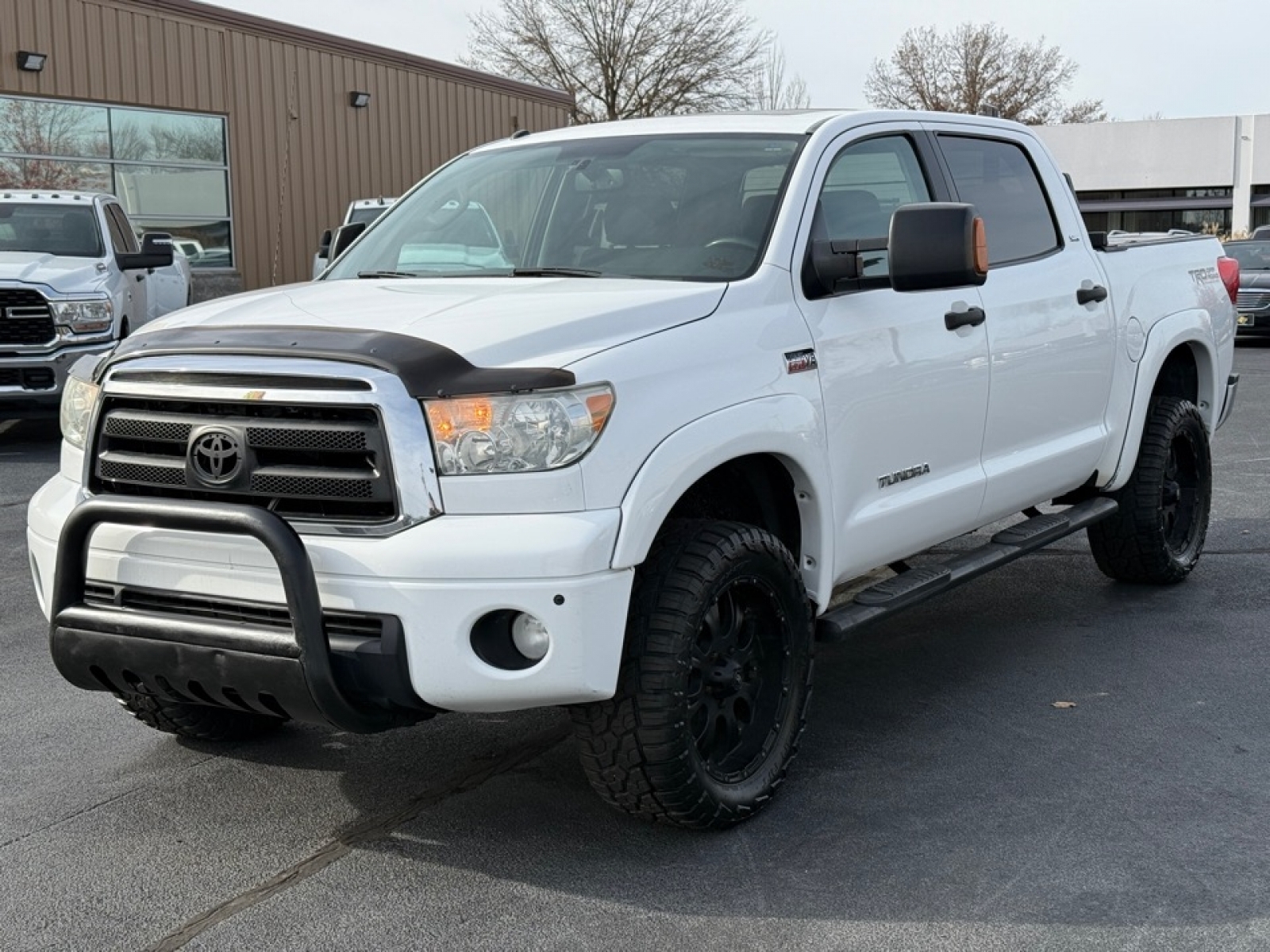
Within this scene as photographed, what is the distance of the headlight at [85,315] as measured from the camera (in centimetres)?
1168

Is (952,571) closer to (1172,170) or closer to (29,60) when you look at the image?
(29,60)

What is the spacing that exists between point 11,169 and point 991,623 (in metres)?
16.1

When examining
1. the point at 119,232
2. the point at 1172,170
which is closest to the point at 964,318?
the point at 119,232

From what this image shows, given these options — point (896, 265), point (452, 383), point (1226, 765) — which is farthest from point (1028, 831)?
point (452, 383)

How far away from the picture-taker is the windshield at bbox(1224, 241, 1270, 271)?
21.2 meters

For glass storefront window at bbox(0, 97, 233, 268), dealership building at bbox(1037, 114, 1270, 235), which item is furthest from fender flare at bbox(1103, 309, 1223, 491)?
dealership building at bbox(1037, 114, 1270, 235)

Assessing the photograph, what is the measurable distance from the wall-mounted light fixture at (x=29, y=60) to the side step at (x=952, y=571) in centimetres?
1619

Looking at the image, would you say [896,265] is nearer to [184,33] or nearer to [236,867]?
[236,867]

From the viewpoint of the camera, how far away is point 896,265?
4320mm

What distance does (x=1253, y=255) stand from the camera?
2144 centimetres

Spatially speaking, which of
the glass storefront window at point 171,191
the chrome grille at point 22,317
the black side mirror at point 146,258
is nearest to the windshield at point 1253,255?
the glass storefront window at point 171,191

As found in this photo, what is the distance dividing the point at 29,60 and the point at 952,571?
55.0ft

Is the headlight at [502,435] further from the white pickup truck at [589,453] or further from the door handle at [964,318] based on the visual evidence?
the door handle at [964,318]

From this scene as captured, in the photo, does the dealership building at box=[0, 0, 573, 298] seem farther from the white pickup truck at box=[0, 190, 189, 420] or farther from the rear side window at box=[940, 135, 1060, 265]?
the rear side window at box=[940, 135, 1060, 265]
